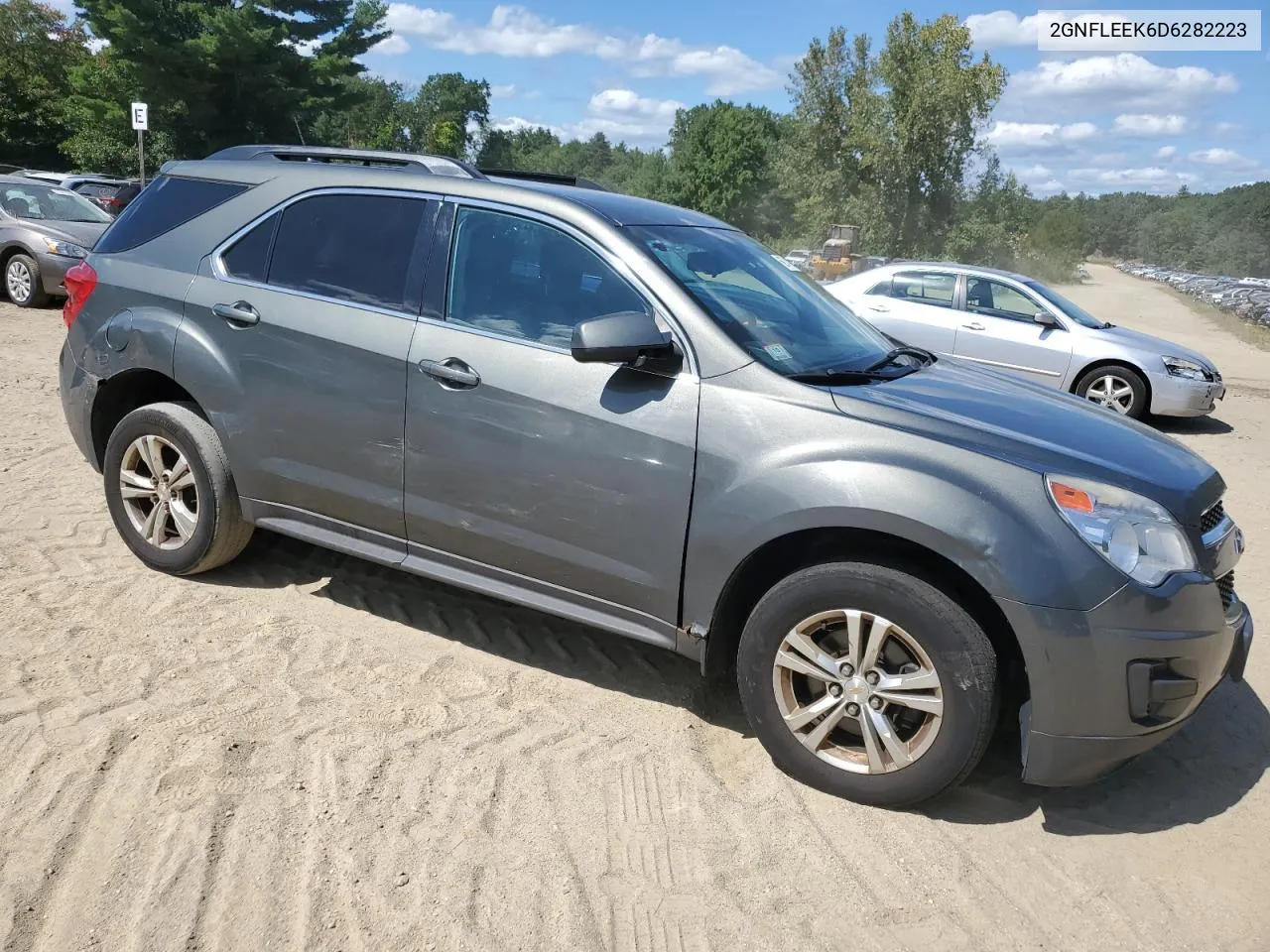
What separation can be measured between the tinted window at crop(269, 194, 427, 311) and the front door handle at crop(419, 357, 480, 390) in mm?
323

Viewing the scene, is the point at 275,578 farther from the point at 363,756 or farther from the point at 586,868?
the point at 586,868

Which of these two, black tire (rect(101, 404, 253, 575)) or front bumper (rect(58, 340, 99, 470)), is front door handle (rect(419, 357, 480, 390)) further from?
front bumper (rect(58, 340, 99, 470))

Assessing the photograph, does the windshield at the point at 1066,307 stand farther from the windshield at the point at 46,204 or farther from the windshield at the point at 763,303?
the windshield at the point at 46,204

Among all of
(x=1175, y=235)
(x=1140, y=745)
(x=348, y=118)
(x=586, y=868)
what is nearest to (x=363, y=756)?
(x=586, y=868)

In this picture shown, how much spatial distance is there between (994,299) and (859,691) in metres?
Answer: 8.84

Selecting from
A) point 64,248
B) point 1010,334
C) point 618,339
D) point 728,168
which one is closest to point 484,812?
point 618,339

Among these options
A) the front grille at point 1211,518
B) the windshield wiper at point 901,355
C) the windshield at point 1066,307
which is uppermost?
the windshield at point 1066,307

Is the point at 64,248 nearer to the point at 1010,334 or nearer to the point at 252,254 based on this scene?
the point at 252,254

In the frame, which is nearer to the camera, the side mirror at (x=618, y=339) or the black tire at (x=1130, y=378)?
the side mirror at (x=618, y=339)

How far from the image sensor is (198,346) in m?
4.16

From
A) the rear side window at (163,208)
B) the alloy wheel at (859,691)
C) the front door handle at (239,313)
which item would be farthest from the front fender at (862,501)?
the rear side window at (163,208)

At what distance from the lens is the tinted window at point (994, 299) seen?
35.4ft

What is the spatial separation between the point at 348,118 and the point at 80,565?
8096 centimetres

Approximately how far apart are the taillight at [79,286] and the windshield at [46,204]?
10.4m
